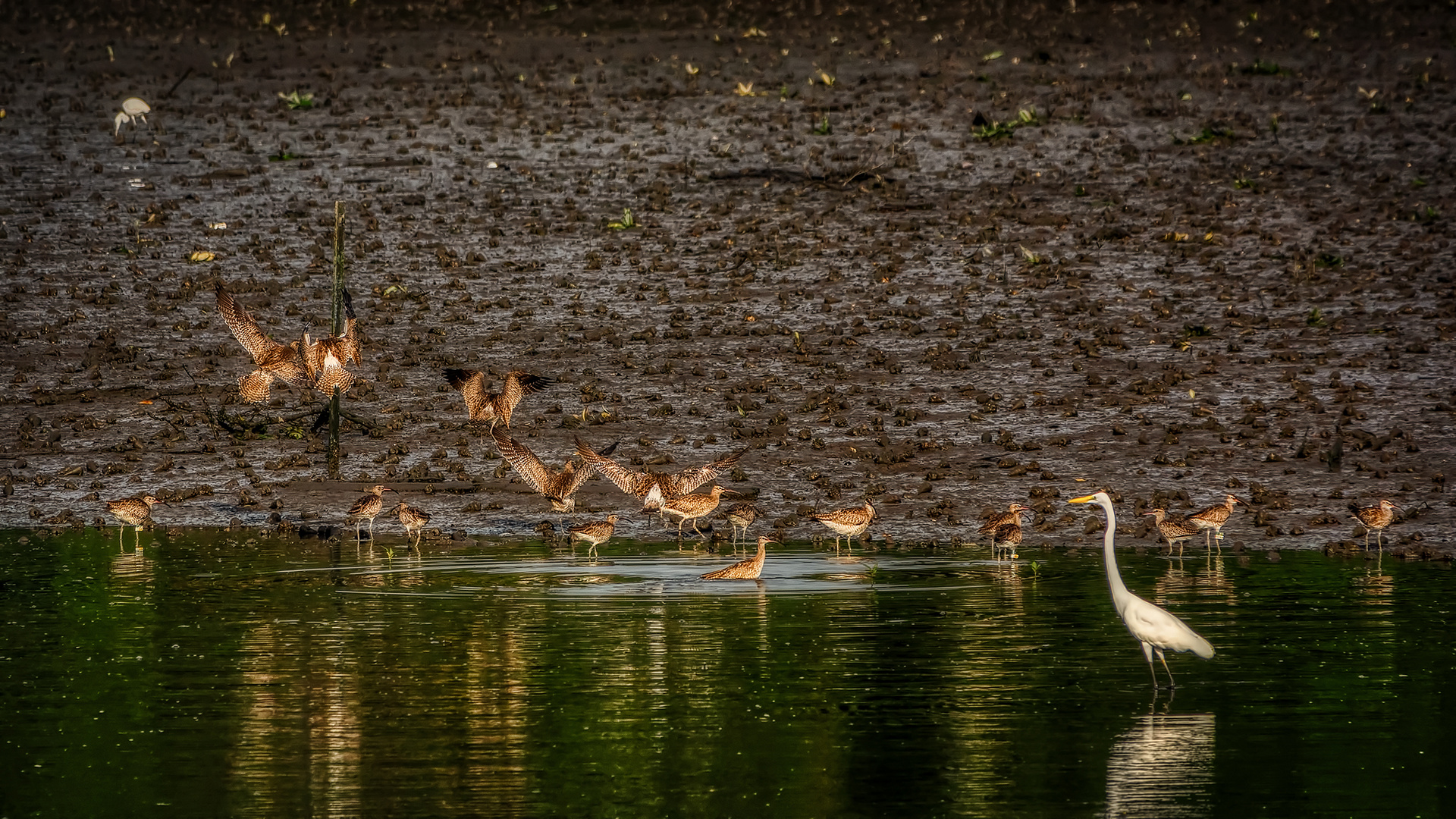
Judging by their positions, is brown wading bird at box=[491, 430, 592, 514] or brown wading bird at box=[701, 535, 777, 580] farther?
brown wading bird at box=[491, 430, 592, 514]

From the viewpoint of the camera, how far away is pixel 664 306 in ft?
101

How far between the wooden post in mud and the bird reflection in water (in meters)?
13.8

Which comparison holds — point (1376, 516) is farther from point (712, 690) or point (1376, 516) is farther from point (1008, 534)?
point (712, 690)

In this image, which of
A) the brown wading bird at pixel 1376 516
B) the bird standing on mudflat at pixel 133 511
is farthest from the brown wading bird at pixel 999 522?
the bird standing on mudflat at pixel 133 511

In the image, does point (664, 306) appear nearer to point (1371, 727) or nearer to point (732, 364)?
point (732, 364)

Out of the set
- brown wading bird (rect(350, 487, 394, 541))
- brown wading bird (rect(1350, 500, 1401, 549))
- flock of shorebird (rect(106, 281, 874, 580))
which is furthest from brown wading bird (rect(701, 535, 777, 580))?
brown wading bird (rect(1350, 500, 1401, 549))

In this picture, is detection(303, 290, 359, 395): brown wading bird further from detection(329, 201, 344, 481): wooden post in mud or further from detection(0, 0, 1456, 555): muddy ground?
detection(0, 0, 1456, 555): muddy ground

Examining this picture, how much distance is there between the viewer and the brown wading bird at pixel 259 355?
76.3 ft

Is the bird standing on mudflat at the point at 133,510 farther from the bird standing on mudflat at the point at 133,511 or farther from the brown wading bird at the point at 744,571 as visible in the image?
the brown wading bird at the point at 744,571

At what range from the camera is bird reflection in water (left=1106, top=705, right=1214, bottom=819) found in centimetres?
1071

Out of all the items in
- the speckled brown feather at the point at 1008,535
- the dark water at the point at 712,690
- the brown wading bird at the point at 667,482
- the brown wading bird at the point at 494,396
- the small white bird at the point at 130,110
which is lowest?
the dark water at the point at 712,690

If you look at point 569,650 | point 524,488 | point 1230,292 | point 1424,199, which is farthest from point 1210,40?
point 569,650

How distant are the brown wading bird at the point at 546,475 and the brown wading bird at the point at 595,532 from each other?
65.8 inches

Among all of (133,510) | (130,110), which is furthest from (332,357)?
(130,110)
